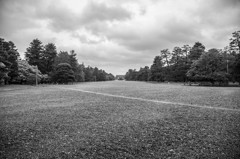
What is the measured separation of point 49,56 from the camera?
256 feet

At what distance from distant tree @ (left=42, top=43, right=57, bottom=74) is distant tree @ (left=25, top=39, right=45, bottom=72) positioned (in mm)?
2419

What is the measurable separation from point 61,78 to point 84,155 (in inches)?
2643

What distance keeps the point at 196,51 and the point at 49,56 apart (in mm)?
80189

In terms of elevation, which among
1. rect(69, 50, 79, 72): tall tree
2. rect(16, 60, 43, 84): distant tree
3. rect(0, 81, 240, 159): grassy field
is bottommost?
rect(0, 81, 240, 159): grassy field

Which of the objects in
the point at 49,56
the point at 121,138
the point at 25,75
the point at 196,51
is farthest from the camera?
the point at 49,56

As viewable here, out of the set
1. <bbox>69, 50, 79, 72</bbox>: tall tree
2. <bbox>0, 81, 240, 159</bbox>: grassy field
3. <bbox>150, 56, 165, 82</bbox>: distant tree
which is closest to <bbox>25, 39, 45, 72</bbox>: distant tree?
<bbox>69, 50, 79, 72</bbox>: tall tree

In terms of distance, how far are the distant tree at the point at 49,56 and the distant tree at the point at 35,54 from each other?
7.94 feet

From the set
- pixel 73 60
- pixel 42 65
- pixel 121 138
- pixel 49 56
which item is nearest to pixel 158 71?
pixel 73 60

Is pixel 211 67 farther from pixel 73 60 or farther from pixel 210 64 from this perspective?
pixel 73 60

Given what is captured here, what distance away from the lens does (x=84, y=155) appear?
4453mm

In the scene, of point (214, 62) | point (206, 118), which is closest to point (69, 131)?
point (206, 118)

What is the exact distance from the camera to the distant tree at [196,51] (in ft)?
206

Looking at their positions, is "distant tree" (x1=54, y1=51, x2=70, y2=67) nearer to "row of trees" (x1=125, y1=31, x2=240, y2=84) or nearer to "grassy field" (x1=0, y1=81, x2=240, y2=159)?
"row of trees" (x1=125, y1=31, x2=240, y2=84)

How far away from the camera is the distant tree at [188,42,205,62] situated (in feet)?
206
